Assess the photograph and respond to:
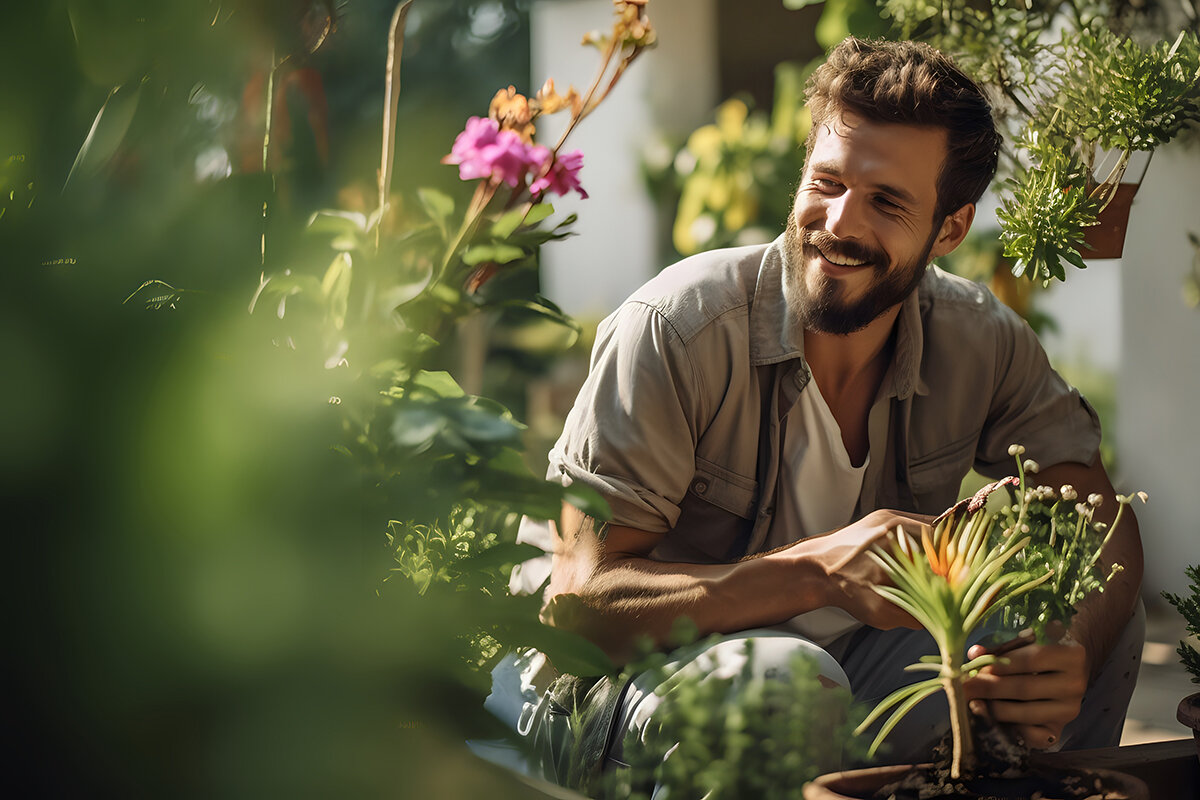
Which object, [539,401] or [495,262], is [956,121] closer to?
[495,262]

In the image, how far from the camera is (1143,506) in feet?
9.93

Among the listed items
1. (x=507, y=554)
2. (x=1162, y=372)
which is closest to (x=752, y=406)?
(x=507, y=554)

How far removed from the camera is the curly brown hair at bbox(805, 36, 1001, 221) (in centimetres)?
170

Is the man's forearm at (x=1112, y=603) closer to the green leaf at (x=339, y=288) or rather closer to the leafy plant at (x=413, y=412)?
the leafy plant at (x=413, y=412)

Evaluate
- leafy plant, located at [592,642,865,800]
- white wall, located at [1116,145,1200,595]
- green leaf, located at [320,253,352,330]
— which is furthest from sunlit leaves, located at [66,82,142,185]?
white wall, located at [1116,145,1200,595]

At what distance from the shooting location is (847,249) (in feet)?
5.58

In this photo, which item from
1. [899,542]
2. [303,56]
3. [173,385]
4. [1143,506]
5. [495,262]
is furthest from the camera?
[1143,506]

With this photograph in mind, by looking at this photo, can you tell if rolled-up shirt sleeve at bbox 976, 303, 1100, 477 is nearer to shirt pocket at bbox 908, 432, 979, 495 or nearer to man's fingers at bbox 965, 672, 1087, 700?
shirt pocket at bbox 908, 432, 979, 495

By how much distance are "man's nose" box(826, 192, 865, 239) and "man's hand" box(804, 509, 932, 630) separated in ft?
1.58

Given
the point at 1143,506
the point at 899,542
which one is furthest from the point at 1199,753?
the point at 1143,506

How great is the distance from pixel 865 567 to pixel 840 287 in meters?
0.50

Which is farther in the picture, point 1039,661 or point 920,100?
point 920,100

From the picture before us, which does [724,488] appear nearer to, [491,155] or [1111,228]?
[491,155]

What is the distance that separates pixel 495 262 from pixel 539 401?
399cm
